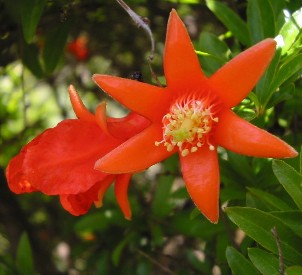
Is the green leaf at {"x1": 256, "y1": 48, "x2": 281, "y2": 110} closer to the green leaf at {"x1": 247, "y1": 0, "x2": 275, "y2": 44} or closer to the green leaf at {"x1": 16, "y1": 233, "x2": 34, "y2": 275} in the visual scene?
the green leaf at {"x1": 247, "y1": 0, "x2": 275, "y2": 44}

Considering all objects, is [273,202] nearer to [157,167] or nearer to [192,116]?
[192,116]

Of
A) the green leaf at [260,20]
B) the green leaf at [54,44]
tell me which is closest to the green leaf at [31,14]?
the green leaf at [54,44]

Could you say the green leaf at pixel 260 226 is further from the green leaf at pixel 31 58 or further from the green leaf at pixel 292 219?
the green leaf at pixel 31 58

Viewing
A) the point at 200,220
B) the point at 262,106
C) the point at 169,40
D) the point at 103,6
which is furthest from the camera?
the point at 103,6

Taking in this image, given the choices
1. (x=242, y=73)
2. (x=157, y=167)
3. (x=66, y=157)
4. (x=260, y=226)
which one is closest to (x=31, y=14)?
(x=66, y=157)

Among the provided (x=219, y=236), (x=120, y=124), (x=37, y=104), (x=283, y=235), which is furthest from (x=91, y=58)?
(x=283, y=235)

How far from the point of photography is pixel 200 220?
6.66 feet

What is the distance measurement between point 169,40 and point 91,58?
2.36m

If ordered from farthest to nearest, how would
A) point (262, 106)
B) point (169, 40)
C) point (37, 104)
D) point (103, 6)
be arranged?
point (37, 104), point (103, 6), point (262, 106), point (169, 40)

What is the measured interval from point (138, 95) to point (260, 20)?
46 centimetres

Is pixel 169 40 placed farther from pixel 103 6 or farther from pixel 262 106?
pixel 103 6

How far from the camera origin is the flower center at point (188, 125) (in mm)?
1412

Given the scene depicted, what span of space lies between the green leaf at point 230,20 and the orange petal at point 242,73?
0.49 m

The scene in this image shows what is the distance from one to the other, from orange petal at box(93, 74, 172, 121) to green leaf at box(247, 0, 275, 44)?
14.8 inches
